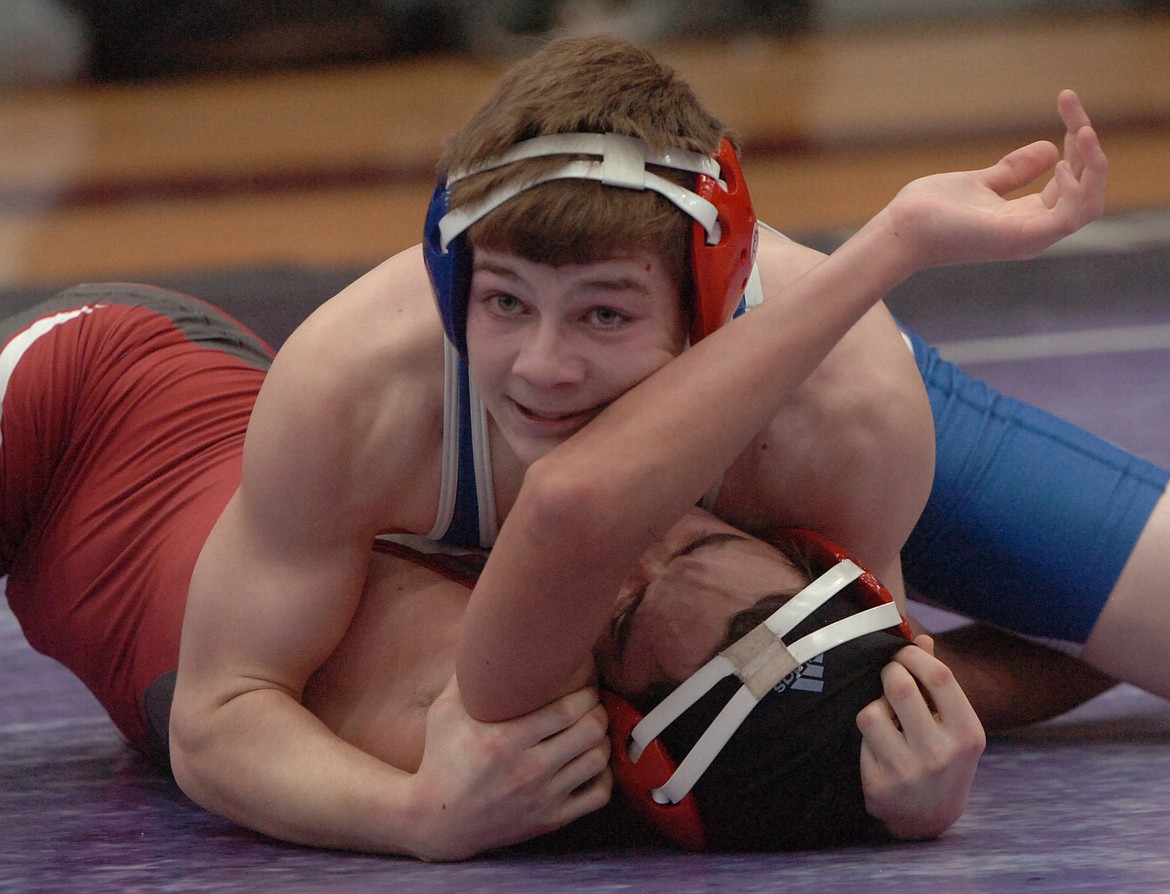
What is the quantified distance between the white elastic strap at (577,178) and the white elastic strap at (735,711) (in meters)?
0.42

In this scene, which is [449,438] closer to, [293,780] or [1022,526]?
[293,780]

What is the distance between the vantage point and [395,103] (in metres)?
9.84

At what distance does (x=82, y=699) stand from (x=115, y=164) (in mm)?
5982

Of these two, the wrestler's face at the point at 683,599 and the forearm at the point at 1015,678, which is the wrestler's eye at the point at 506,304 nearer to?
the wrestler's face at the point at 683,599

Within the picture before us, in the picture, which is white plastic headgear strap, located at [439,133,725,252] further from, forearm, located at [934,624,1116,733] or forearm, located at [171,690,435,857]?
forearm, located at [934,624,1116,733]

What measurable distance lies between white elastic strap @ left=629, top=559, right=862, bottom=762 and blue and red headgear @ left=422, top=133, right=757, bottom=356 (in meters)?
0.29

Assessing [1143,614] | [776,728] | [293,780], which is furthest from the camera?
[1143,614]

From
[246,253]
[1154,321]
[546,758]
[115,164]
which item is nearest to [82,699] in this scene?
[546,758]

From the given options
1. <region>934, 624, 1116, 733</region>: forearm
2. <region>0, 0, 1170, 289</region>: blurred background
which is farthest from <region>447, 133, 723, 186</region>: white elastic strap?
<region>0, 0, 1170, 289</region>: blurred background

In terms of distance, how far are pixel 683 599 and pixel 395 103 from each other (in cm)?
827

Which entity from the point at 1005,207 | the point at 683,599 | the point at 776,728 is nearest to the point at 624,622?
the point at 683,599

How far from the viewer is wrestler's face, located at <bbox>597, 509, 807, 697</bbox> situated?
1.88 m

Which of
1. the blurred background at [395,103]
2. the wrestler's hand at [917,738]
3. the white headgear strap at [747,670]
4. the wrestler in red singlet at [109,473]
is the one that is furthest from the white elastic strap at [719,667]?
the blurred background at [395,103]

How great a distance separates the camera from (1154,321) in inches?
190
